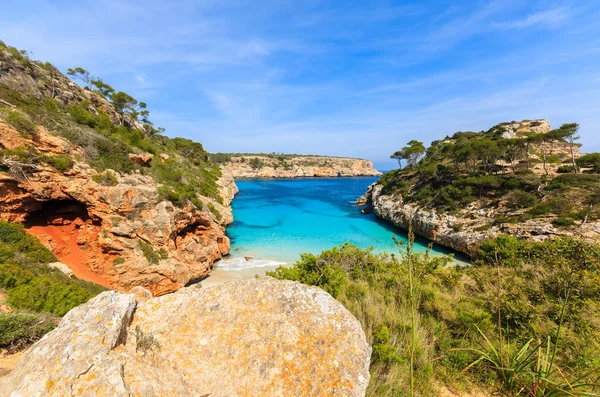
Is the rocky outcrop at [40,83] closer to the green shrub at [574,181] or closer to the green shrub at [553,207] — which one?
the green shrub at [553,207]

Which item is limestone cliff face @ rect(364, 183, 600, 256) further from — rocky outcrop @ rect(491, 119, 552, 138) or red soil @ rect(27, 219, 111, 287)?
rocky outcrop @ rect(491, 119, 552, 138)

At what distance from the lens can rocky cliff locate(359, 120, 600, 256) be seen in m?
17.8

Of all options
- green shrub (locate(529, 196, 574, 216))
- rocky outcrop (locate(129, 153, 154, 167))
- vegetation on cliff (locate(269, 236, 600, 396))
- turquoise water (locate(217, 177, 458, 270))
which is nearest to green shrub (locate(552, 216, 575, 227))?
green shrub (locate(529, 196, 574, 216))

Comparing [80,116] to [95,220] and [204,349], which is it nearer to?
[95,220]

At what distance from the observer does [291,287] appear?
3.19 m

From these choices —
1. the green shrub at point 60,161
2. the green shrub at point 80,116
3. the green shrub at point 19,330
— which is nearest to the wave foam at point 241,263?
the green shrub at point 60,161

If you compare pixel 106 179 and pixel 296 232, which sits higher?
pixel 106 179

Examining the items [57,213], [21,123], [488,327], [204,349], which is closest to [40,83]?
[21,123]

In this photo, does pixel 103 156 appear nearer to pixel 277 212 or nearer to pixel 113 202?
pixel 113 202

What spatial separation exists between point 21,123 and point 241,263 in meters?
14.7

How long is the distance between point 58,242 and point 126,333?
14.1 metres

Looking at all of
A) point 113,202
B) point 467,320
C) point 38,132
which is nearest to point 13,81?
point 38,132

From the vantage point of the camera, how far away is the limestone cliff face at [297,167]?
10862cm

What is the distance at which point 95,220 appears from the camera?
12680 millimetres
